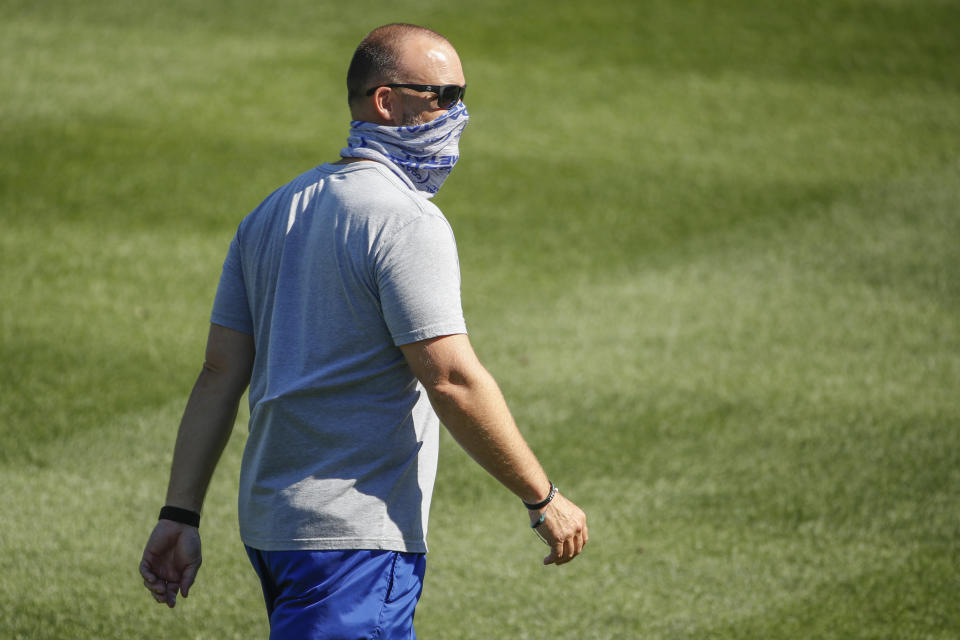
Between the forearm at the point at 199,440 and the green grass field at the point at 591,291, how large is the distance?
1.67m

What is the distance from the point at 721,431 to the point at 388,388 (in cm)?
403

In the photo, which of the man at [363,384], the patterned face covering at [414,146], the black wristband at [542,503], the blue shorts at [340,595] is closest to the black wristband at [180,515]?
the man at [363,384]

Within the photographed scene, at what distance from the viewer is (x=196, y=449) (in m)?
2.89

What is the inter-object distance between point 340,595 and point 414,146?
131cm

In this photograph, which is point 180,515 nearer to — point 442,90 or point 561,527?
point 561,527

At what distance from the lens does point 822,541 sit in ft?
17.0

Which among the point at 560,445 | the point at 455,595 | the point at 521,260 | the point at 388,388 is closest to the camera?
the point at 388,388

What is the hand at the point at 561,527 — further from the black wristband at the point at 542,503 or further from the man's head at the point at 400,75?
the man's head at the point at 400,75

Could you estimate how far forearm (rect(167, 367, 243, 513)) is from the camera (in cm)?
289

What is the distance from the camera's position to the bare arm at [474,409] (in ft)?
8.41

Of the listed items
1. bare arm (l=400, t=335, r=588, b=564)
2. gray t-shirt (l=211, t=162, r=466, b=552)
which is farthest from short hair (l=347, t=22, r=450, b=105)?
bare arm (l=400, t=335, r=588, b=564)

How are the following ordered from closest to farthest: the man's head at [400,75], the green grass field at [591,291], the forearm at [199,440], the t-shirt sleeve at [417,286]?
the t-shirt sleeve at [417,286] < the man's head at [400,75] < the forearm at [199,440] < the green grass field at [591,291]

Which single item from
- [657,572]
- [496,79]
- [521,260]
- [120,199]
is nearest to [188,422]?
[657,572]

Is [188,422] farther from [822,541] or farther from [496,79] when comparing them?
[496,79]
